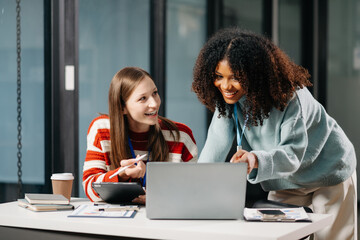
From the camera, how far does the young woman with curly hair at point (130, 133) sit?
7.71 feet

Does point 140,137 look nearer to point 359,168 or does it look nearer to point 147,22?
point 147,22

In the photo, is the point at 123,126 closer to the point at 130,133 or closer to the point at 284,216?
the point at 130,133

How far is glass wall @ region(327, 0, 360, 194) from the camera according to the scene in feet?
19.1

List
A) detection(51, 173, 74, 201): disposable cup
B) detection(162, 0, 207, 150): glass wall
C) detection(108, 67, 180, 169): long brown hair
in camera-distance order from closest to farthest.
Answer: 1. detection(51, 173, 74, 201): disposable cup
2. detection(108, 67, 180, 169): long brown hair
3. detection(162, 0, 207, 150): glass wall

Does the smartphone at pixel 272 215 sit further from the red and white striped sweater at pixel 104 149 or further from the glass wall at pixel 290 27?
the glass wall at pixel 290 27

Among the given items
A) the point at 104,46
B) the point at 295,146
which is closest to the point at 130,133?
the point at 295,146

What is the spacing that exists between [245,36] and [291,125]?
39cm

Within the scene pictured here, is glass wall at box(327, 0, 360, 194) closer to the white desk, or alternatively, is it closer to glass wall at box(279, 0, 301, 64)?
glass wall at box(279, 0, 301, 64)

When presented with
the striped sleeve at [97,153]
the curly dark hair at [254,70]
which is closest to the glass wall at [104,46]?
the striped sleeve at [97,153]

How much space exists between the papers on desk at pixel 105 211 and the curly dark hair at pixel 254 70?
1.87 ft

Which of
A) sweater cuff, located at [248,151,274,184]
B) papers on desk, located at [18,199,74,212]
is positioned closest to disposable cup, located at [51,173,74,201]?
papers on desk, located at [18,199,74,212]

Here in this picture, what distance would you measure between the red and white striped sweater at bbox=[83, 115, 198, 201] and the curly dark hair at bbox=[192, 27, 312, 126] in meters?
0.46

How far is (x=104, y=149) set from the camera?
2373 millimetres

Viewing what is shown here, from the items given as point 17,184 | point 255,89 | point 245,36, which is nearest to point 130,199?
point 255,89
